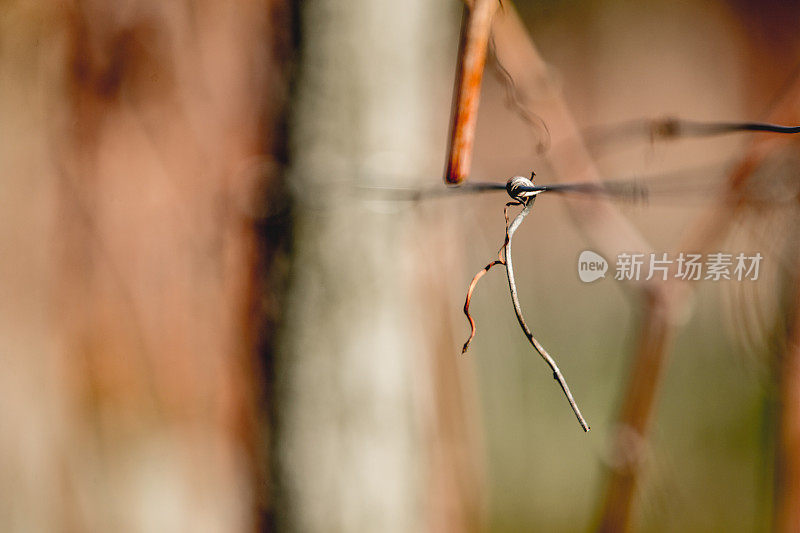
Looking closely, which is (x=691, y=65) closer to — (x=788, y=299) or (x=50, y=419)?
(x=788, y=299)

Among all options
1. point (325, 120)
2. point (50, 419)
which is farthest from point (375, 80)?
point (50, 419)

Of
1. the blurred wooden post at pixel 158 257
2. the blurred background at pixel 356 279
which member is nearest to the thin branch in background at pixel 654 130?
the blurred background at pixel 356 279

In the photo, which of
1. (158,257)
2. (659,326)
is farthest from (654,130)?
(158,257)

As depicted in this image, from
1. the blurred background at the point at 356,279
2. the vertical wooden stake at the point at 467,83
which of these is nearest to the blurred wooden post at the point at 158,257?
the blurred background at the point at 356,279

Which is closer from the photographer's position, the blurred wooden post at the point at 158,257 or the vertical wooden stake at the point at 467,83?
the vertical wooden stake at the point at 467,83

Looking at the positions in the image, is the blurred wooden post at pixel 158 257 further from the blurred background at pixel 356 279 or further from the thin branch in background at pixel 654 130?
the thin branch in background at pixel 654 130

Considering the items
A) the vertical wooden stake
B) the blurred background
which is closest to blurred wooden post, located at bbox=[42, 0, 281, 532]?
the blurred background

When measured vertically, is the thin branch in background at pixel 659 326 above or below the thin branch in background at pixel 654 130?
below

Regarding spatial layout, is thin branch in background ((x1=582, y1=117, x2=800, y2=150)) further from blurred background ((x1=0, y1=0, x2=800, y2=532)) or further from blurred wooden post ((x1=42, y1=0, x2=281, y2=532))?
blurred wooden post ((x1=42, y1=0, x2=281, y2=532))
